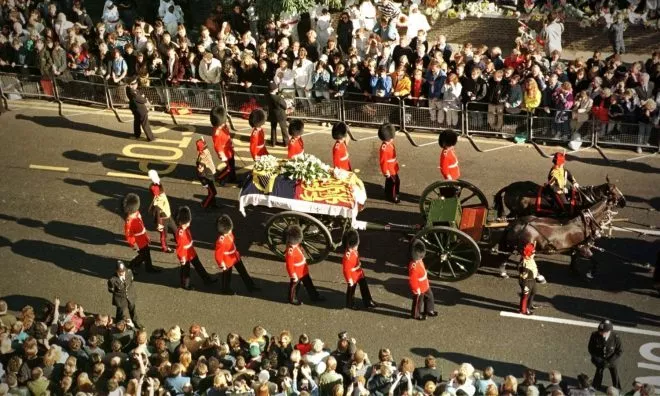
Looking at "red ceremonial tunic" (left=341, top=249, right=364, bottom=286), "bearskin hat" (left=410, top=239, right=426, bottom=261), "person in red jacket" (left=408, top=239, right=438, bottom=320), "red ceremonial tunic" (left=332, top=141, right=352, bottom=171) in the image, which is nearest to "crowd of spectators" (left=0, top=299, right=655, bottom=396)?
"person in red jacket" (left=408, top=239, right=438, bottom=320)

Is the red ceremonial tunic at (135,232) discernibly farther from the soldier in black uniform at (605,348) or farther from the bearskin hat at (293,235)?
the soldier in black uniform at (605,348)

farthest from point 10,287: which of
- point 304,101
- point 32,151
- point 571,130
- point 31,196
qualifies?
point 571,130

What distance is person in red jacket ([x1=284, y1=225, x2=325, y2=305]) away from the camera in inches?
622

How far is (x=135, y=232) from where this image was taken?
1689 centimetres

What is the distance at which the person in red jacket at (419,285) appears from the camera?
Result: 605 inches

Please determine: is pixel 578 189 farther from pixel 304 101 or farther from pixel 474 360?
pixel 304 101

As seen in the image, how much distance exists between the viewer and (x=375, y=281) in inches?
668

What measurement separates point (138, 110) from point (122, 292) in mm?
6622

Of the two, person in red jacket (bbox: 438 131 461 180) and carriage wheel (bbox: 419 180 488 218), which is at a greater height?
person in red jacket (bbox: 438 131 461 180)

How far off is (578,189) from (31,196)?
34.6 feet

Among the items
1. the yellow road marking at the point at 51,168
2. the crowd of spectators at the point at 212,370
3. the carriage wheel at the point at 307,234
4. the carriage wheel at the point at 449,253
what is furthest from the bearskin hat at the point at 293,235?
the yellow road marking at the point at 51,168

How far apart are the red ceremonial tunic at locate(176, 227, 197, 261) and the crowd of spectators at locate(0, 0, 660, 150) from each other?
6534 millimetres

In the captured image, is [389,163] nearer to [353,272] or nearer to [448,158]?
[448,158]

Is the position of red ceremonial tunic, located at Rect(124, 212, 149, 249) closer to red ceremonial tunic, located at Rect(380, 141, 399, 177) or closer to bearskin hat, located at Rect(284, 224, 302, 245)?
bearskin hat, located at Rect(284, 224, 302, 245)
